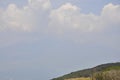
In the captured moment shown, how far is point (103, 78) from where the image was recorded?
16250 centimetres

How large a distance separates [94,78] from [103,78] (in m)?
5.71

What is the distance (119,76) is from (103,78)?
845 cm

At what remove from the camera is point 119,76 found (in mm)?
159500

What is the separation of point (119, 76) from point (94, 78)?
1395 centimetres

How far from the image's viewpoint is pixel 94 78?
545 ft

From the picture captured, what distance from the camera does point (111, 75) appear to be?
529 feet

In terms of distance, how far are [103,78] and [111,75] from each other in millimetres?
4479

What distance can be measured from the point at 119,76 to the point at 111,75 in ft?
13.9
